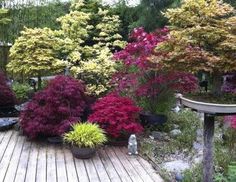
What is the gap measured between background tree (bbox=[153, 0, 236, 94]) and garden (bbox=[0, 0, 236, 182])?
11 mm

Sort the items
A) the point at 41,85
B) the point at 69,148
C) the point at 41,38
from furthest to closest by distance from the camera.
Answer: the point at 41,85 < the point at 41,38 < the point at 69,148

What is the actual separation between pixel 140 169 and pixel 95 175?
0.57 metres

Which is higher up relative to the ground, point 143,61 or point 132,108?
point 143,61

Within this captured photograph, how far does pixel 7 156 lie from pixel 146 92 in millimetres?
2319

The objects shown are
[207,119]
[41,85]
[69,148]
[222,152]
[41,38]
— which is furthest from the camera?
[41,85]

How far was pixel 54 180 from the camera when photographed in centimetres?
456

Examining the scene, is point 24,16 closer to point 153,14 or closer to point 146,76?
point 153,14

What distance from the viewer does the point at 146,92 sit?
644cm

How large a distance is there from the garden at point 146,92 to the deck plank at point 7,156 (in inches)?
8.4

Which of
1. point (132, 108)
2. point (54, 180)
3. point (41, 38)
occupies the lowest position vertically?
point (54, 180)

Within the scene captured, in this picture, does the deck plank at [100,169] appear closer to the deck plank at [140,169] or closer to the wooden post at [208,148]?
the deck plank at [140,169]

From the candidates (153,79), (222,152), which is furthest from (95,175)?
(153,79)

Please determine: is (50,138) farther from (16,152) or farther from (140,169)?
(140,169)

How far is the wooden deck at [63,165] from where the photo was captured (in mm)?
4668
